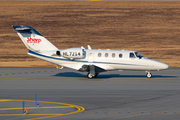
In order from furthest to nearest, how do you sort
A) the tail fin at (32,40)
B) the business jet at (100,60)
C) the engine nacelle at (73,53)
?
the tail fin at (32,40)
the business jet at (100,60)
the engine nacelle at (73,53)

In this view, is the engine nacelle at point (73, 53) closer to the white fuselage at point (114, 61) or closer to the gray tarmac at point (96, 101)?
the white fuselage at point (114, 61)

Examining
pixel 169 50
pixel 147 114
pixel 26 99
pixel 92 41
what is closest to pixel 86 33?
pixel 92 41

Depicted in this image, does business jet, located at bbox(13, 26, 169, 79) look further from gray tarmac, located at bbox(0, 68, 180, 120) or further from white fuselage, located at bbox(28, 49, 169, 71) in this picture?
gray tarmac, located at bbox(0, 68, 180, 120)

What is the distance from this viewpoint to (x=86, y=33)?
224 ft

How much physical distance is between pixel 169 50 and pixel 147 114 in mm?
48431

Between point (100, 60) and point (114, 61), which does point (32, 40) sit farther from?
point (114, 61)

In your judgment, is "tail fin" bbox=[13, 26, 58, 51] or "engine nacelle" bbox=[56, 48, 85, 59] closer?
"engine nacelle" bbox=[56, 48, 85, 59]

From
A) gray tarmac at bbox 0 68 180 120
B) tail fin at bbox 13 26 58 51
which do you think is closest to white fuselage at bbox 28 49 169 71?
tail fin at bbox 13 26 58 51

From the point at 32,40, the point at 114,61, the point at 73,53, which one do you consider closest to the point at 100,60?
the point at 114,61

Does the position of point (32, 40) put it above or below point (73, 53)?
above

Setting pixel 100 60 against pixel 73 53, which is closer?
pixel 73 53

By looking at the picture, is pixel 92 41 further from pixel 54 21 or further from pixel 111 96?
pixel 111 96

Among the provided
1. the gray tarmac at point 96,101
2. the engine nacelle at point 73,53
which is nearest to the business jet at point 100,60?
the engine nacelle at point 73,53

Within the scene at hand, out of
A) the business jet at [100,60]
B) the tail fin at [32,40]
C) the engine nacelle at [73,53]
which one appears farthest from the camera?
the tail fin at [32,40]
